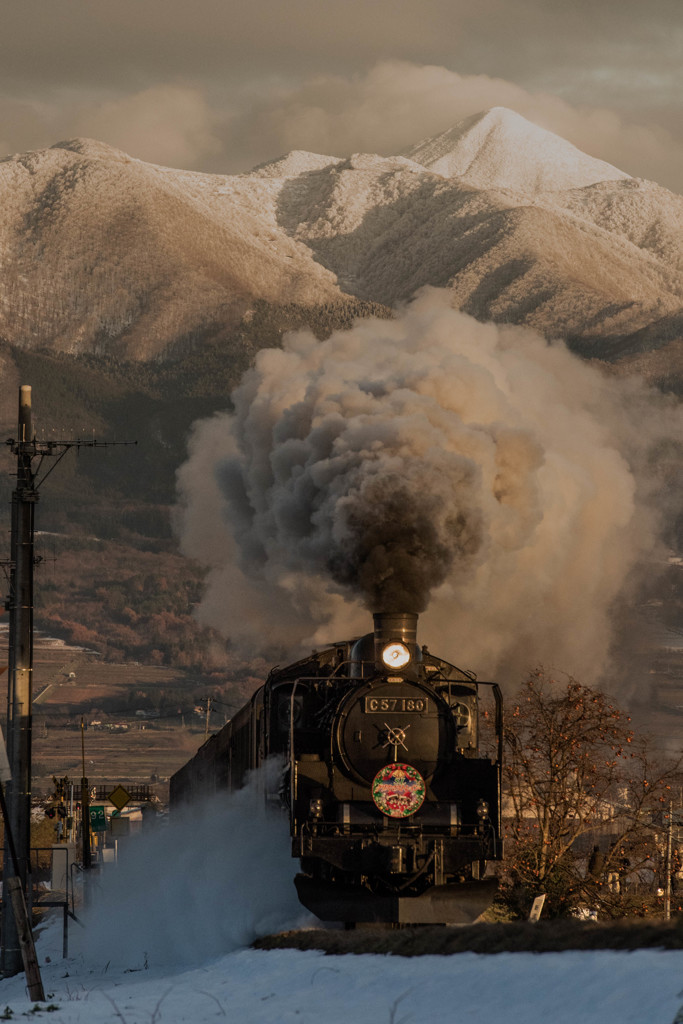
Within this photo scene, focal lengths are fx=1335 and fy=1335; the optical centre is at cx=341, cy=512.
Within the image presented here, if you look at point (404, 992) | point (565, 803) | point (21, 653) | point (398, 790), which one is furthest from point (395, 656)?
point (565, 803)

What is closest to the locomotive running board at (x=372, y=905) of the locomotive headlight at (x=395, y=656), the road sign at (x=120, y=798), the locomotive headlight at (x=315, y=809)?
the locomotive headlight at (x=315, y=809)

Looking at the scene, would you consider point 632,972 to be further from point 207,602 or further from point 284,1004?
point 207,602

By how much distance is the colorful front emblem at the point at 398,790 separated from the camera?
742 inches

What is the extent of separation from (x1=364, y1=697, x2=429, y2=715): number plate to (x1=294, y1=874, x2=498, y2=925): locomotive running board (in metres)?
2.48

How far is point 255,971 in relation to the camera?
1573 cm

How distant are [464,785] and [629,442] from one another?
233 ft

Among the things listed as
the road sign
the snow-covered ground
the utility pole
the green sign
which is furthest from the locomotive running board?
the green sign

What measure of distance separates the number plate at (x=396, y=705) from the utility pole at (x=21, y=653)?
683 centimetres

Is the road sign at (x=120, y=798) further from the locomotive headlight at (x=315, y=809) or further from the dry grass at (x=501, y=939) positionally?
the dry grass at (x=501, y=939)

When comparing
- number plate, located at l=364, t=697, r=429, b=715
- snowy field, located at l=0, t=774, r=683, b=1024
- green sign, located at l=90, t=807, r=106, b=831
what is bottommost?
green sign, located at l=90, t=807, r=106, b=831

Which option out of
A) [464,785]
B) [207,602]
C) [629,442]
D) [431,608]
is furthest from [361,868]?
[629,442]

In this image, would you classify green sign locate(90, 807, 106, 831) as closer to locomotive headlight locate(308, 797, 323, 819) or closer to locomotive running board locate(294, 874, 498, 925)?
locomotive running board locate(294, 874, 498, 925)

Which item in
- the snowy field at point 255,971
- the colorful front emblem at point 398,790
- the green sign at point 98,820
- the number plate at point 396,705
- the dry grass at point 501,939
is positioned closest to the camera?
the snowy field at point 255,971

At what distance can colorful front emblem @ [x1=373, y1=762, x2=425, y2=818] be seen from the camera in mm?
18844
